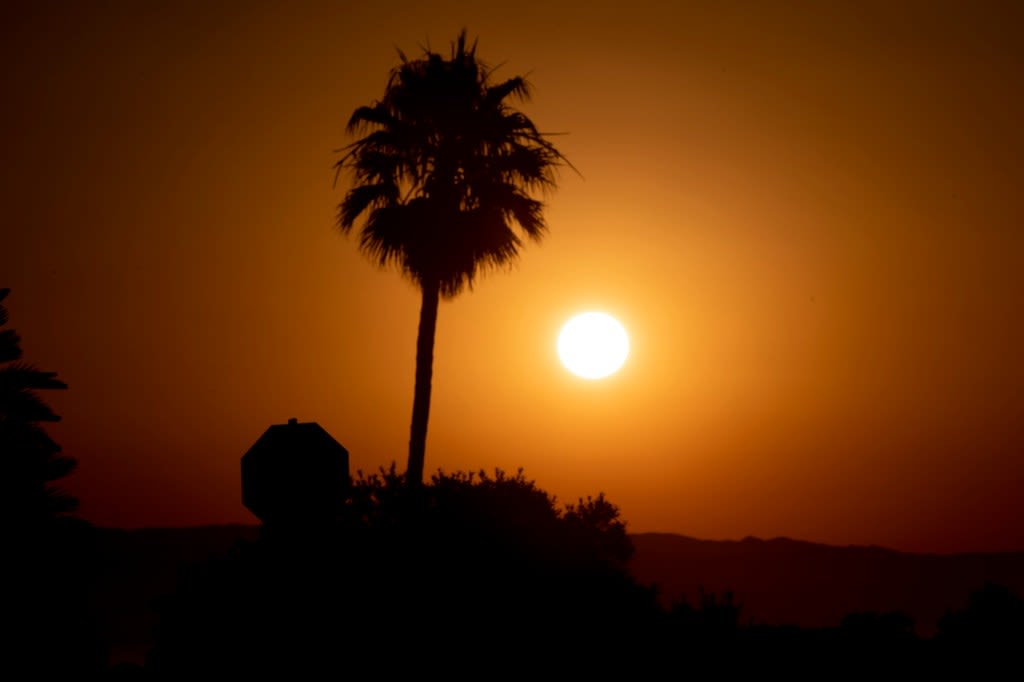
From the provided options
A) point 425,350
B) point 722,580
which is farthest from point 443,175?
point 722,580

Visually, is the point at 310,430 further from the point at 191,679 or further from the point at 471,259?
the point at 471,259

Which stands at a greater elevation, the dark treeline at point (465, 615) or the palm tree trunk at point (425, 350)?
the palm tree trunk at point (425, 350)

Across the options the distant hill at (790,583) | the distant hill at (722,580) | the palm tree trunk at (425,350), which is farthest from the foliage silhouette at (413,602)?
the distant hill at (790,583)

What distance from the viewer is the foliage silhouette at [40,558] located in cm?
2728

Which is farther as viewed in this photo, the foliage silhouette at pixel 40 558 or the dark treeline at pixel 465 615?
the foliage silhouette at pixel 40 558

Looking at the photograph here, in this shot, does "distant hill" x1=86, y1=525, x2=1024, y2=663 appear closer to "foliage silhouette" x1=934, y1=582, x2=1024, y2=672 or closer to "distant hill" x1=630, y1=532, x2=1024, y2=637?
"distant hill" x1=630, y1=532, x2=1024, y2=637

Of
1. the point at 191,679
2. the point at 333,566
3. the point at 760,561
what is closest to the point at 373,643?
the point at 333,566

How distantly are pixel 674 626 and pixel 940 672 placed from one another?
503 cm

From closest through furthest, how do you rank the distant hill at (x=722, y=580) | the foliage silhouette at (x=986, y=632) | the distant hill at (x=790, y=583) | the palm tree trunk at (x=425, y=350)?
the foliage silhouette at (x=986, y=632)
the palm tree trunk at (x=425, y=350)
the distant hill at (x=722, y=580)
the distant hill at (x=790, y=583)

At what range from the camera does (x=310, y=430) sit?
1305 cm

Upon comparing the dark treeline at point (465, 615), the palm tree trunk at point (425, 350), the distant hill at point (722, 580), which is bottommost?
the dark treeline at point (465, 615)

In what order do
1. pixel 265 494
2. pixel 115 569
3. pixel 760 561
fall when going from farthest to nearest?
pixel 760 561
pixel 115 569
pixel 265 494

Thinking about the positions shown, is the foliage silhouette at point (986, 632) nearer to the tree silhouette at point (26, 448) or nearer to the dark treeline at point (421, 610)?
the dark treeline at point (421, 610)

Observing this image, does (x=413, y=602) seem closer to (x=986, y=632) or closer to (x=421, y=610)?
(x=421, y=610)
